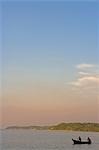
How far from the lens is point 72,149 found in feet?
79.4

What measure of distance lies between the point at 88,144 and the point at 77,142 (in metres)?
1.54

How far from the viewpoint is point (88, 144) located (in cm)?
2962

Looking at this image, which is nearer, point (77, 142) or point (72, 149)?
point (72, 149)

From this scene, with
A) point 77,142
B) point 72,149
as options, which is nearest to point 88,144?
point 77,142

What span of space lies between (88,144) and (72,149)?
5684 millimetres

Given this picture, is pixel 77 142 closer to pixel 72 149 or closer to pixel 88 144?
pixel 88 144

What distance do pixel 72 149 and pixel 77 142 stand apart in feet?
14.1

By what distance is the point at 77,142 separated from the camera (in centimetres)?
2844
